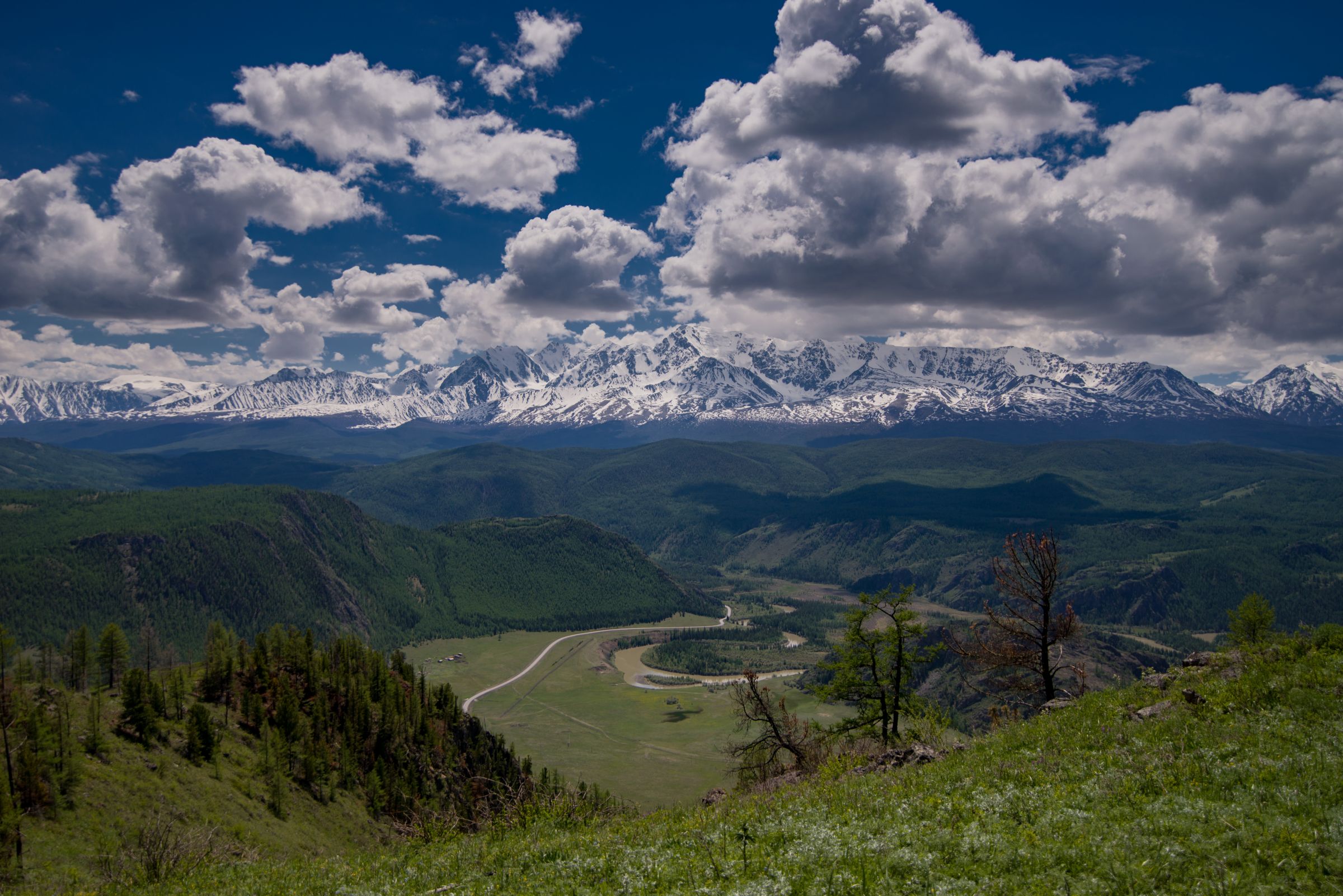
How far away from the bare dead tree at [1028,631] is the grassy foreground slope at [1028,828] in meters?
9.19

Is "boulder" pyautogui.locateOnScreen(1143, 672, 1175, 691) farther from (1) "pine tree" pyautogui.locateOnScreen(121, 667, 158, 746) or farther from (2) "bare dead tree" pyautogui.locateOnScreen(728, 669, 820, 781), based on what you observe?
(1) "pine tree" pyautogui.locateOnScreen(121, 667, 158, 746)

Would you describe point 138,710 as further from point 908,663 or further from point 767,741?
point 908,663

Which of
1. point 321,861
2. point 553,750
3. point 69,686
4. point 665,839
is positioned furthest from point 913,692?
point 553,750

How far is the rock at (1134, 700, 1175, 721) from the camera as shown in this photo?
2612 cm

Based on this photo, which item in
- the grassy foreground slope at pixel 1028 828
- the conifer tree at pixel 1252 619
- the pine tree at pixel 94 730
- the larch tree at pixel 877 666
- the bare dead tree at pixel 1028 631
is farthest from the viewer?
the pine tree at pixel 94 730

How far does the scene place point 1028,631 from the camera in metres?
42.0

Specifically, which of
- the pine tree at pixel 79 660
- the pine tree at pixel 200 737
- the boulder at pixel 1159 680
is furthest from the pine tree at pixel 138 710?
the boulder at pixel 1159 680

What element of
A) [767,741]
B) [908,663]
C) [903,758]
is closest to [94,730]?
[767,741]

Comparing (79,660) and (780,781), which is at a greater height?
(780,781)

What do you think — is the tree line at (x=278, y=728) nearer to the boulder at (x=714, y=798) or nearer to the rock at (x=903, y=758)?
the boulder at (x=714, y=798)

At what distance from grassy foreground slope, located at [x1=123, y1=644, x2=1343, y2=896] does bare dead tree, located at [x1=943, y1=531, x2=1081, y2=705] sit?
9194 mm

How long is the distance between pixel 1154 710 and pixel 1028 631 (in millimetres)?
15800

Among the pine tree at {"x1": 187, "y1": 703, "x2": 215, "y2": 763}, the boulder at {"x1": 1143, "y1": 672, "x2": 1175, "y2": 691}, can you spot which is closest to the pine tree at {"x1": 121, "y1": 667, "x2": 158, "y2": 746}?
the pine tree at {"x1": 187, "y1": 703, "x2": 215, "y2": 763}

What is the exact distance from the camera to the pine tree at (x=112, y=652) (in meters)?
77.8
